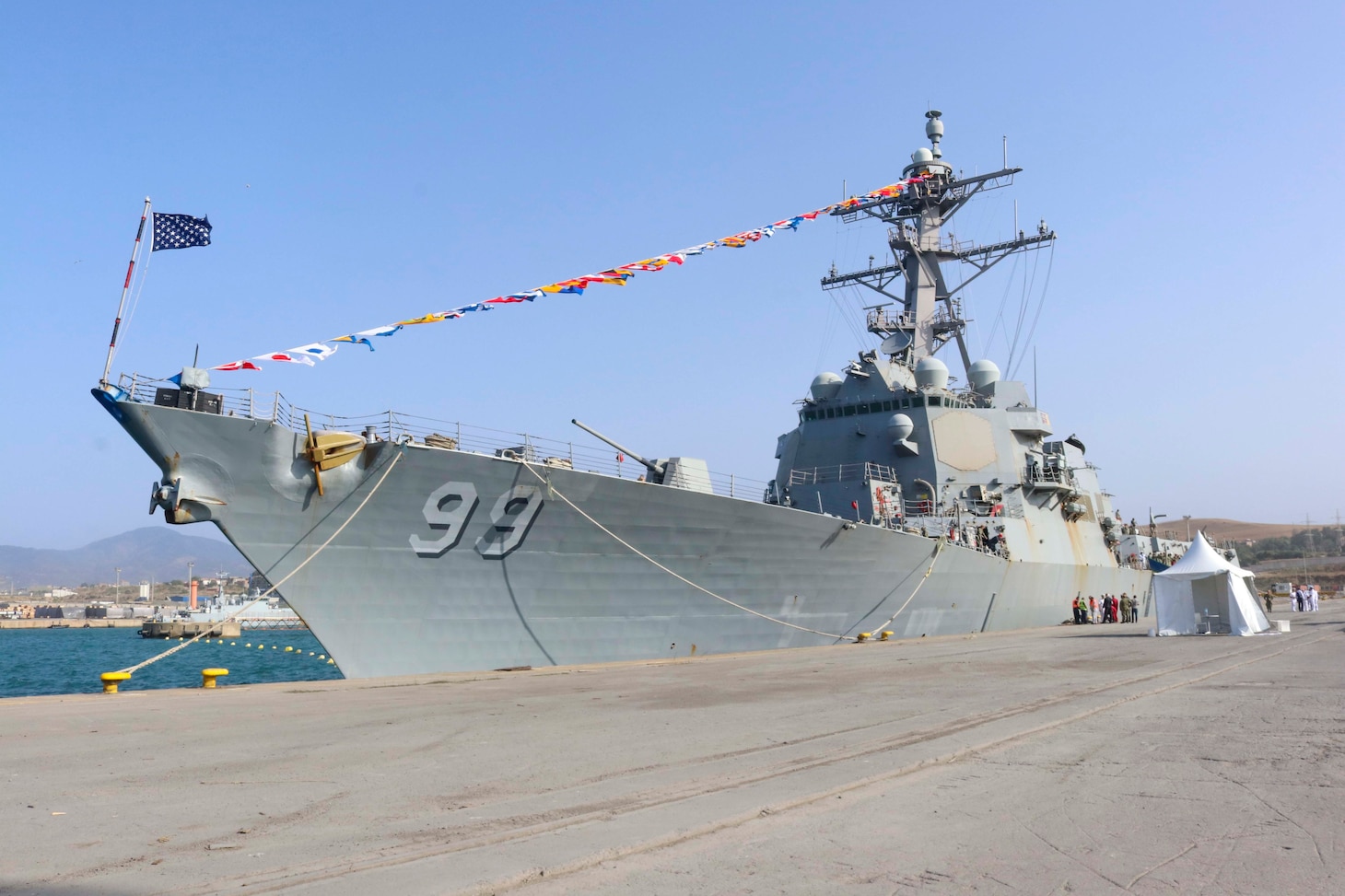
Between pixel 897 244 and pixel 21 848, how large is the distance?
25.4m

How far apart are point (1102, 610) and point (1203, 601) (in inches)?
310

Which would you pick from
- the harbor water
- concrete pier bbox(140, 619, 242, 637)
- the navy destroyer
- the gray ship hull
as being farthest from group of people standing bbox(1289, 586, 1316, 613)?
concrete pier bbox(140, 619, 242, 637)

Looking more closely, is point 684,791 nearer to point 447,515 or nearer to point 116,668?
point 447,515

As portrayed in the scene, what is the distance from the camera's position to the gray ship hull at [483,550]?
10305 mm

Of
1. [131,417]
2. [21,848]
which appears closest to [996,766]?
[21,848]

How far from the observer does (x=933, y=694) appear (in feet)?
28.5

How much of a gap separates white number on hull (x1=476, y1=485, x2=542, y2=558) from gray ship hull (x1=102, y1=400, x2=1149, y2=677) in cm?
2

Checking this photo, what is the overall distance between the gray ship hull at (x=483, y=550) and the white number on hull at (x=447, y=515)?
0.02m

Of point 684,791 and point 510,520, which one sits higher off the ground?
point 510,520

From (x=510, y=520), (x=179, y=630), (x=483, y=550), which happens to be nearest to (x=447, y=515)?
(x=483, y=550)

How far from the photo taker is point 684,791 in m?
4.52

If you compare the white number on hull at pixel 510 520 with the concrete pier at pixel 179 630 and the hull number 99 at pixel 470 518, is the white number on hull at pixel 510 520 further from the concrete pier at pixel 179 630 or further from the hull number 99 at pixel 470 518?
the concrete pier at pixel 179 630

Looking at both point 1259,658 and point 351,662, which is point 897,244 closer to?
point 1259,658

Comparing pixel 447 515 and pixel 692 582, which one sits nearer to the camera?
pixel 447 515
